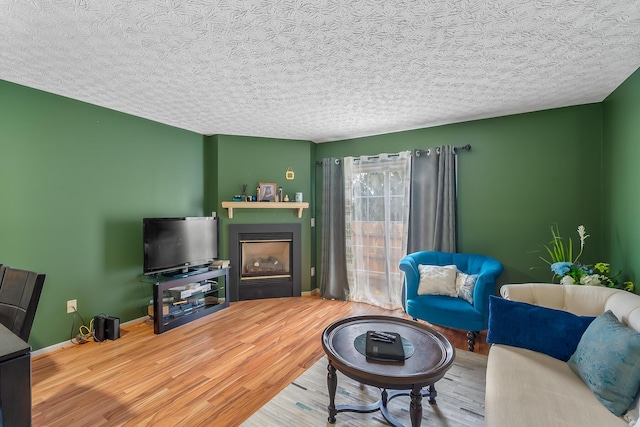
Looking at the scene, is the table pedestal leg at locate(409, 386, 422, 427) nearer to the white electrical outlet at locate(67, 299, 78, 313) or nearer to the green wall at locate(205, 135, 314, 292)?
the green wall at locate(205, 135, 314, 292)

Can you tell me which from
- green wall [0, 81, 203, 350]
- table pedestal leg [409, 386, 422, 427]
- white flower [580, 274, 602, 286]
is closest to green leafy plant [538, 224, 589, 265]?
white flower [580, 274, 602, 286]

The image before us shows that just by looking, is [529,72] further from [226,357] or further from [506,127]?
[226,357]

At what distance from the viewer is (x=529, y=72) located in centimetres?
233

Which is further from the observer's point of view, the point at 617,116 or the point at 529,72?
the point at 617,116

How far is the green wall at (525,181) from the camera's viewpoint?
3.04 metres

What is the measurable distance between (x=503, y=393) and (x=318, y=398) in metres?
1.20

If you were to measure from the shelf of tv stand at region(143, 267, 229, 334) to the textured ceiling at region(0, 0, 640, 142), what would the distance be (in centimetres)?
195

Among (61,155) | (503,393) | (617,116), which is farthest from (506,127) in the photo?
(61,155)

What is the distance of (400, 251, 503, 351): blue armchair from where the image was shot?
2.76 m

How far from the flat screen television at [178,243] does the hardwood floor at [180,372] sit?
721mm

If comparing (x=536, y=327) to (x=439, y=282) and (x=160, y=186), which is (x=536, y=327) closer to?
(x=439, y=282)

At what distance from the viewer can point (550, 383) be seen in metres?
1.58

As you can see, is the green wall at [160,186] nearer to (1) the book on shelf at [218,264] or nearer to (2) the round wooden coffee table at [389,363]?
(1) the book on shelf at [218,264]

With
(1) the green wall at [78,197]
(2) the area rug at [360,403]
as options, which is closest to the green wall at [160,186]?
(1) the green wall at [78,197]
